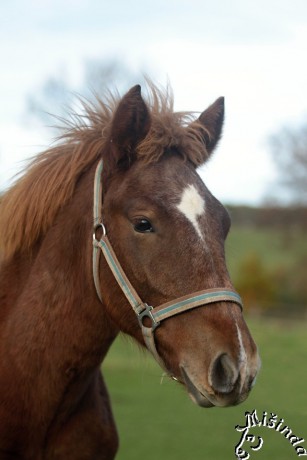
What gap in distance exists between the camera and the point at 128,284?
311 centimetres

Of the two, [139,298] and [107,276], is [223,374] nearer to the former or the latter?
[139,298]

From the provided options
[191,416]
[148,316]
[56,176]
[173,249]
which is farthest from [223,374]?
[191,416]

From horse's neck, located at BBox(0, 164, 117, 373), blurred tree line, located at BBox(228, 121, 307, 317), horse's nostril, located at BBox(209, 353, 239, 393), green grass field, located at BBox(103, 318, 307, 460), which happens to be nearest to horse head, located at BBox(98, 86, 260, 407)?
horse's nostril, located at BBox(209, 353, 239, 393)

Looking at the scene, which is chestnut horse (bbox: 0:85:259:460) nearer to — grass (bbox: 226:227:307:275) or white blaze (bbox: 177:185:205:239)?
white blaze (bbox: 177:185:205:239)

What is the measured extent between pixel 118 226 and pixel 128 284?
28cm

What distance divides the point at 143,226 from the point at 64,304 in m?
0.64

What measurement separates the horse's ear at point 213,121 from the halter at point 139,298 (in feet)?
2.10

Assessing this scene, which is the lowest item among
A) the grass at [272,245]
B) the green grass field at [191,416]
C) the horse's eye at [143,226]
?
the grass at [272,245]

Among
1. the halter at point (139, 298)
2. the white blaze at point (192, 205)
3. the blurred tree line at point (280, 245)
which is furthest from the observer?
the blurred tree line at point (280, 245)

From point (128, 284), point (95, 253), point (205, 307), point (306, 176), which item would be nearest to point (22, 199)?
point (95, 253)

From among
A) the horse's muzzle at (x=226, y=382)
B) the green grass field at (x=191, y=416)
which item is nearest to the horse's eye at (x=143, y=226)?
the horse's muzzle at (x=226, y=382)

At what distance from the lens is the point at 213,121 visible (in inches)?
147

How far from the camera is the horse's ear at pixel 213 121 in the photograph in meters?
3.70

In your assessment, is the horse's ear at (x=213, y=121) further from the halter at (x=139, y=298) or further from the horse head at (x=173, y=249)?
the halter at (x=139, y=298)
